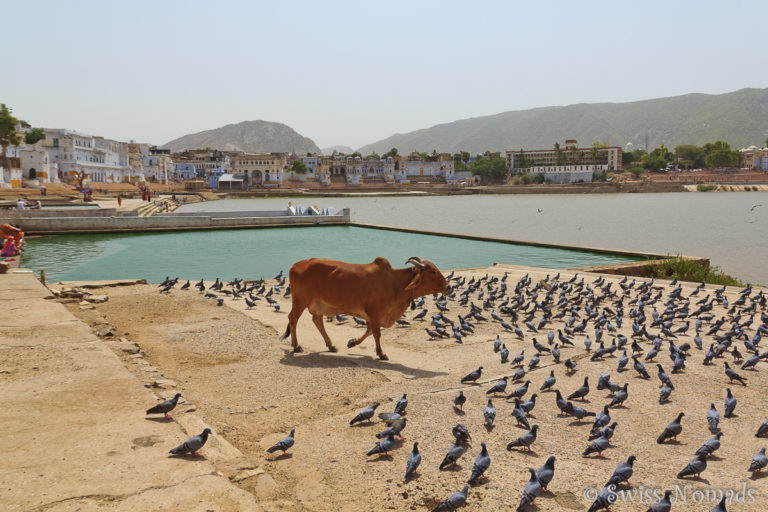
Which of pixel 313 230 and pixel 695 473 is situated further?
pixel 313 230

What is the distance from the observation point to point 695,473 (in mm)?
5352

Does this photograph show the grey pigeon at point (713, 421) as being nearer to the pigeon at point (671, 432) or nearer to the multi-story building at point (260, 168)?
the pigeon at point (671, 432)

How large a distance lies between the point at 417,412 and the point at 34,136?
104821 millimetres

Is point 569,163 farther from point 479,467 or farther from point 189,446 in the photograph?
point 189,446

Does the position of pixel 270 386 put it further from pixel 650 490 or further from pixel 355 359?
pixel 650 490

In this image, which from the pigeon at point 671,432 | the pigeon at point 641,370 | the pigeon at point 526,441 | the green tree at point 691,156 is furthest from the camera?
the green tree at point 691,156

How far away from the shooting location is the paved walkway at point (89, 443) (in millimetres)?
4383

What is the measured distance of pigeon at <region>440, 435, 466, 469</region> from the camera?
5.49 m

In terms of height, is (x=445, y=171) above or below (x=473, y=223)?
above

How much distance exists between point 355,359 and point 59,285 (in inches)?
451

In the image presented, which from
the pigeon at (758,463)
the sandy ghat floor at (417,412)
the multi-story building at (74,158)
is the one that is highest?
the multi-story building at (74,158)

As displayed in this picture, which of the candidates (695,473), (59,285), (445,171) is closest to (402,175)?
(445,171)

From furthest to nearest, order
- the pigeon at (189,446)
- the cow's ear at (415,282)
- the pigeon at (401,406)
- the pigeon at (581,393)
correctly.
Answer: the cow's ear at (415,282)
the pigeon at (581,393)
the pigeon at (401,406)
the pigeon at (189,446)

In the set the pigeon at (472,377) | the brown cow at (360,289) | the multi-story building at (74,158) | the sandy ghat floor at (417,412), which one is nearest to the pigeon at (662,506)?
the sandy ghat floor at (417,412)
